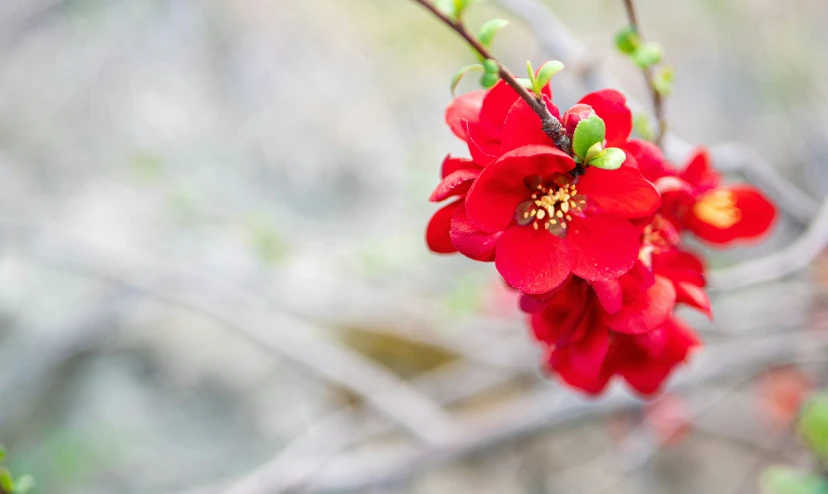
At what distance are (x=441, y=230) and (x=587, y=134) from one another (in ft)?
0.42

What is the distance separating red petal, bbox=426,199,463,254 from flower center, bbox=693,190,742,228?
252 millimetres

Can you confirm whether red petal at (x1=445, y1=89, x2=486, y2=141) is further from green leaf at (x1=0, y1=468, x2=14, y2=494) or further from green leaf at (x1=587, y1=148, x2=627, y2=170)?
green leaf at (x1=0, y1=468, x2=14, y2=494)

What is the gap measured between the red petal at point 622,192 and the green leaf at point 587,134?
0.04 m

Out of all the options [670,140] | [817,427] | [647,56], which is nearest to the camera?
[647,56]

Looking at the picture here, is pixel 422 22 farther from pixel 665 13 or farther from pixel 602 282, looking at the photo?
pixel 602 282

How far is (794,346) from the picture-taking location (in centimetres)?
126

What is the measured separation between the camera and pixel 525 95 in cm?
36

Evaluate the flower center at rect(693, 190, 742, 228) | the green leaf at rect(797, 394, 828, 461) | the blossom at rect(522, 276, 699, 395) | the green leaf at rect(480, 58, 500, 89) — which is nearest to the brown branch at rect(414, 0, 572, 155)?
the green leaf at rect(480, 58, 500, 89)

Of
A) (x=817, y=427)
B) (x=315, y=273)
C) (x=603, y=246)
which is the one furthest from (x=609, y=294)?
(x=315, y=273)

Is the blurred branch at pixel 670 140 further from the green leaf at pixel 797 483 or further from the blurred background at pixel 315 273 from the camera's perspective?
the green leaf at pixel 797 483

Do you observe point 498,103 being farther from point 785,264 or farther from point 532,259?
point 785,264

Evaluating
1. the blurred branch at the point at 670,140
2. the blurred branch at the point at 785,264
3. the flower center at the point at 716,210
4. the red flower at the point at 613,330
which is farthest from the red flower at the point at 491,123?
the blurred branch at the point at 785,264

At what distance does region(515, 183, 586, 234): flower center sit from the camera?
16.7 inches

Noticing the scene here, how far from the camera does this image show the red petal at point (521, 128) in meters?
0.38
